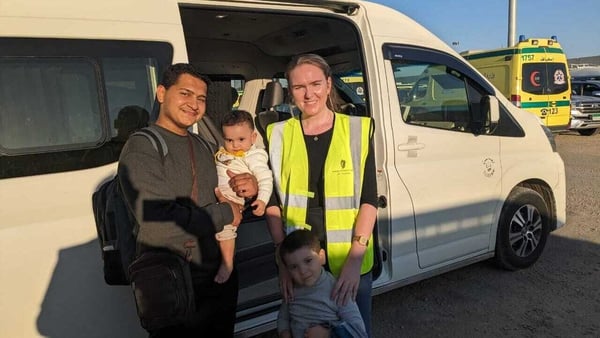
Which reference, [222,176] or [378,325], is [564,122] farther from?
[222,176]

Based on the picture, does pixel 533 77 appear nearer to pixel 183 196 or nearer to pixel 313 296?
pixel 313 296

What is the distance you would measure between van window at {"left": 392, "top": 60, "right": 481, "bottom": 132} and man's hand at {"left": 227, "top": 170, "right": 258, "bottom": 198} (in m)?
1.33

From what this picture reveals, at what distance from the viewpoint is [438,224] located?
325 cm

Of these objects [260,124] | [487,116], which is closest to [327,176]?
[487,116]

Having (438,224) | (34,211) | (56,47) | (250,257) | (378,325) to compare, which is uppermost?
(56,47)

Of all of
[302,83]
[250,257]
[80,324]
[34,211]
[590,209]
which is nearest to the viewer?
[302,83]

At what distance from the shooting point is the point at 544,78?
1193cm

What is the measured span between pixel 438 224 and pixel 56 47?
265cm

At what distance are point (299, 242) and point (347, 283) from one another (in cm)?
28

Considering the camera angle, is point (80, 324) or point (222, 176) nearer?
point (80, 324)

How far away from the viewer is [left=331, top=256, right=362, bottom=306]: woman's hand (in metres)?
1.82

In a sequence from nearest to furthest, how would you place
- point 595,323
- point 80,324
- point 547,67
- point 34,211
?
point 34,211 → point 80,324 → point 595,323 → point 547,67


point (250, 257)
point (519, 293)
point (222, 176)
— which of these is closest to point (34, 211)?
point (222, 176)

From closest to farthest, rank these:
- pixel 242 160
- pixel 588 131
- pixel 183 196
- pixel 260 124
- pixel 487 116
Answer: pixel 183 196
pixel 242 160
pixel 487 116
pixel 260 124
pixel 588 131
